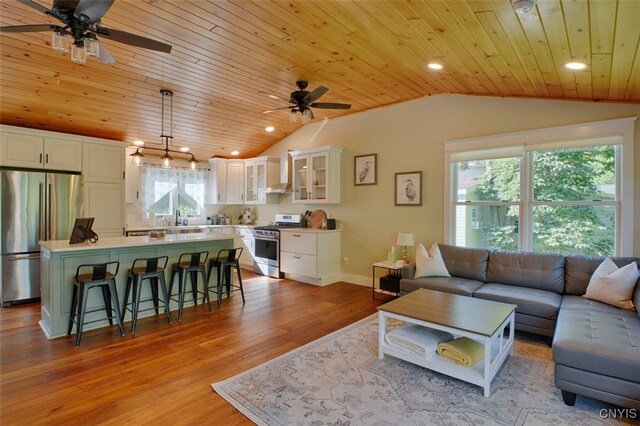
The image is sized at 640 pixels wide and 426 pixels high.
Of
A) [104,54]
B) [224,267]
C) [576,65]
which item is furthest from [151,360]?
[576,65]

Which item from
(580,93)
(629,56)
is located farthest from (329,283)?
(629,56)

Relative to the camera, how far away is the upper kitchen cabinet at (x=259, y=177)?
692 cm

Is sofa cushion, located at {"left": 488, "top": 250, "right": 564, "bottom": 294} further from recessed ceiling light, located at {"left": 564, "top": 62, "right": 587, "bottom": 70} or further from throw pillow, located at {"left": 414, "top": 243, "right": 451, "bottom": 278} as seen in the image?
recessed ceiling light, located at {"left": 564, "top": 62, "right": 587, "bottom": 70}

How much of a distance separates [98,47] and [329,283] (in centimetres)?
459

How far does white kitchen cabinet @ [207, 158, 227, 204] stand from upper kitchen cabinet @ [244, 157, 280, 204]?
0.53 meters

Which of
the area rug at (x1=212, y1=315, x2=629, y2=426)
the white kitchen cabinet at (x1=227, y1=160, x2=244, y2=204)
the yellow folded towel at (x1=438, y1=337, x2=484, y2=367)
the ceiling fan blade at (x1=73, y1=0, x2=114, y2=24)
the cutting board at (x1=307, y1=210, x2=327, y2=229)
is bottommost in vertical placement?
the area rug at (x1=212, y1=315, x2=629, y2=426)

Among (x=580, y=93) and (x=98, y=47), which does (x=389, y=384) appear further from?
(x=580, y=93)

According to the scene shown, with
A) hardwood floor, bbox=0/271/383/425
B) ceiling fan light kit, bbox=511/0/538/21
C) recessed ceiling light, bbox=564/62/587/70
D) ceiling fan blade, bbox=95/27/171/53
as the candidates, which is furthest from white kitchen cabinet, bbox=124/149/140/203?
recessed ceiling light, bbox=564/62/587/70

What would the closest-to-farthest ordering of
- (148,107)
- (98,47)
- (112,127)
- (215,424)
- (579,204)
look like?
(215,424) < (98,47) < (579,204) < (148,107) < (112,127)

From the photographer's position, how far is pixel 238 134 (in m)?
6.43

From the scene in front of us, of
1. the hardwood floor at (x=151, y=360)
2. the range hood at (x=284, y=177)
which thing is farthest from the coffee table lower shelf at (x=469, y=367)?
the range hood at (x=284, y=177)

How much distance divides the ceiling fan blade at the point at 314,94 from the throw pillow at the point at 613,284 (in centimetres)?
330

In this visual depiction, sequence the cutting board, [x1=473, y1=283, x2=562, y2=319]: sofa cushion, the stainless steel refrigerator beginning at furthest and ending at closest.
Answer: the cutting board
the stainless steel refrigerator
[x1=473, y1=283, x2=562, y2=319]: sofa cushion

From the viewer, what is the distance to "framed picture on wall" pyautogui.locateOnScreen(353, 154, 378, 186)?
18.2 feet
